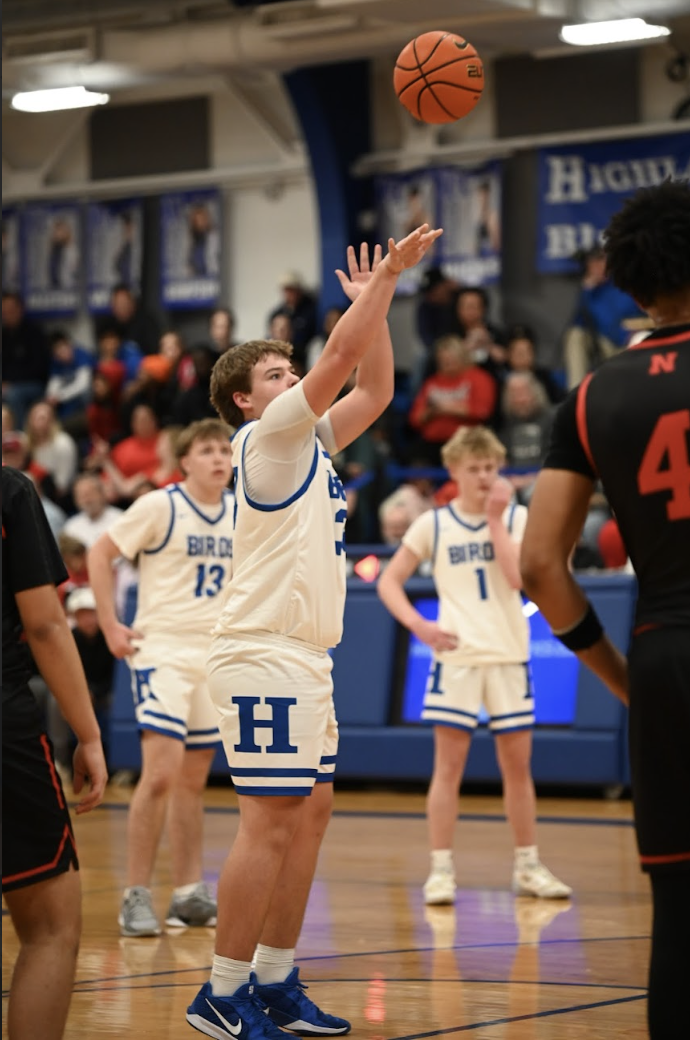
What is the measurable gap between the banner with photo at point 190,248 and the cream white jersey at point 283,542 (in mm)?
14741

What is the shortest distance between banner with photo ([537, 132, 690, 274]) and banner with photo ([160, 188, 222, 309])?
4111 mm

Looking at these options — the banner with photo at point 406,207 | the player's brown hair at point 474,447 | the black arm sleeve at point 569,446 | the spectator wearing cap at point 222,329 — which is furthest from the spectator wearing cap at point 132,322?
the black arm sleeve at point 569,446

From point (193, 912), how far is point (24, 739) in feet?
11.2

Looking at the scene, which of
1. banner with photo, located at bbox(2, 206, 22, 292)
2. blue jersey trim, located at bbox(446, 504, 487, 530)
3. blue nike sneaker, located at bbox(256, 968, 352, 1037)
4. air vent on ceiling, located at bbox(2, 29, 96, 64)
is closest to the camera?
blue nike sneaker, located at bbox(256, 968, 352, 1037)

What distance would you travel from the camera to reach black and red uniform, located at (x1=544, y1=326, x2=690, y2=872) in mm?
3223

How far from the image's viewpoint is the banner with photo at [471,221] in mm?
17297

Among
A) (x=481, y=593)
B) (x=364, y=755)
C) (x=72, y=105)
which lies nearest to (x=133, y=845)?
(x=481, y=593)

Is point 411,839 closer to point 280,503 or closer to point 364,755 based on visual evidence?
point 364,755

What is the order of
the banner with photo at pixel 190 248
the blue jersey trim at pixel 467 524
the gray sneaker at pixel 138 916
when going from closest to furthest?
the gray sneaker at pixel 138 916 → the blue jersey trim at pixel 467 524 → the banner with photo at pixel 190 248

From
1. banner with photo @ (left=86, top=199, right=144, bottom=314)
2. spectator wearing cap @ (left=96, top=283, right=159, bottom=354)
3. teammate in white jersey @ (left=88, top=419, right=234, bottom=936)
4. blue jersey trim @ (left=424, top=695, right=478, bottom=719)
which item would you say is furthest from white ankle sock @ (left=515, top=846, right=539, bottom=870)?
banner with photo @ (left=86, top=199, right=144, bottom=314)

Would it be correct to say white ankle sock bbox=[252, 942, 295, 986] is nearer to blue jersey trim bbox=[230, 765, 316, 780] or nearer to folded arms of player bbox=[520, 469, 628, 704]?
blue jersey trim bbox=[230, 765, 316, 780]

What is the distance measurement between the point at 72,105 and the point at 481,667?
37.9 ft

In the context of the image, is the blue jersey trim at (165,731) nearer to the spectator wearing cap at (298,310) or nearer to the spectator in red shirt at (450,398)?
the spectator in red shirt at (450,398)

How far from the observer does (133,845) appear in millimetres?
6941
